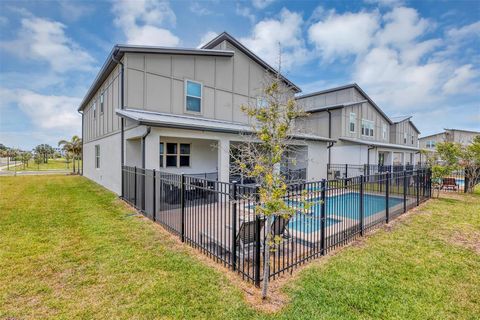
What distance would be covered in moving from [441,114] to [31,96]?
50943mm

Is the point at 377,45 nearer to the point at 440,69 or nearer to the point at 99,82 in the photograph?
the point at 440,69

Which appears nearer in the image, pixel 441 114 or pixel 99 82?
pixel 99 82

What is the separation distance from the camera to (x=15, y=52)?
15.9 metres

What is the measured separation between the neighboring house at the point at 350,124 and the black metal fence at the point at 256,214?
1229 centimetres

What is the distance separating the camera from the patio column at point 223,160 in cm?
1086

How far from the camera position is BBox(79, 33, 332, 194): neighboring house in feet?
33.4

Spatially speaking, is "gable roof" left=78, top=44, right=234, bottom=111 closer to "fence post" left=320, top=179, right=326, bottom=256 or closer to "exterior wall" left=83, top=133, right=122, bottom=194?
"exterior wall" left=83, top=133, right=122, bottom=194

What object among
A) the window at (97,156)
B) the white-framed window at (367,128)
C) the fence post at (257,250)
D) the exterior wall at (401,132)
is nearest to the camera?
the fence post at (257,250)

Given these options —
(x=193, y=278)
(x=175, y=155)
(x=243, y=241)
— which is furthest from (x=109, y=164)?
(x=243, y=241)

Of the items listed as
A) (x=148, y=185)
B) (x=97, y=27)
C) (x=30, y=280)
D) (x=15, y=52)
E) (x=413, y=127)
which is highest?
(x=97, y=27)

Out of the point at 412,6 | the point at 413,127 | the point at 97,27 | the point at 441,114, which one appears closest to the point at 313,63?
the point at 412,6

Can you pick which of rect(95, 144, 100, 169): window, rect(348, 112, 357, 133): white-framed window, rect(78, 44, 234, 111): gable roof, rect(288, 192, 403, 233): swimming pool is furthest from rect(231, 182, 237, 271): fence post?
rect(348, 112, 357, 133): white-framed window

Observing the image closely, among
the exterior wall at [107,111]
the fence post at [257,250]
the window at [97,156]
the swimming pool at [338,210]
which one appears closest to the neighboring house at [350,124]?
the swimming pool at [338,210]

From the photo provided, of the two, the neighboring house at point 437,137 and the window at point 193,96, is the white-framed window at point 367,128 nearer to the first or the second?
the window at point 193,96
